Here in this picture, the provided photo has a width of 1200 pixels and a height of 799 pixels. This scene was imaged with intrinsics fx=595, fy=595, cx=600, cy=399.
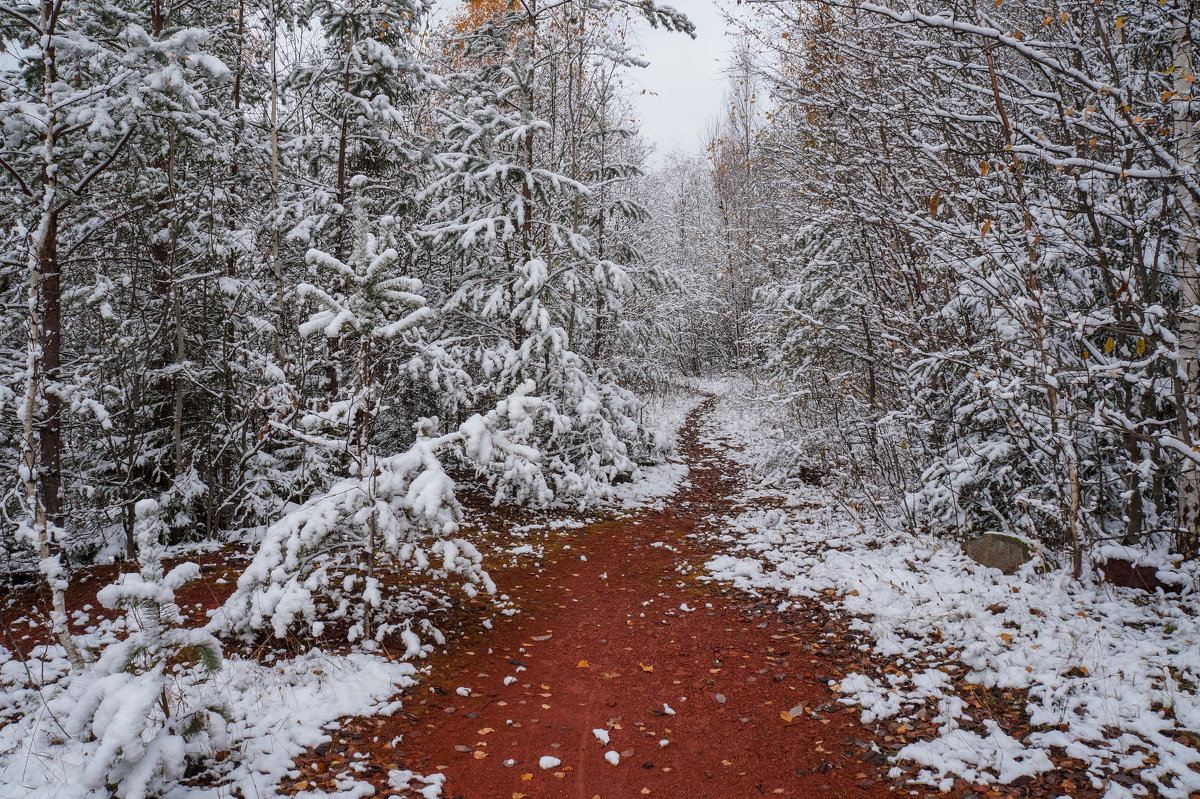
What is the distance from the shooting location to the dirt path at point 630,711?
147 inches

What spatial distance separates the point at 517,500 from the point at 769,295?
692 centimetres

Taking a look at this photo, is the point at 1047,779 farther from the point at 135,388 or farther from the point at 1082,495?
the point at 135,388

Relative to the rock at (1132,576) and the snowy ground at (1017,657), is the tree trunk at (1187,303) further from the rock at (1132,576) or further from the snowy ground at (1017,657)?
the snowy ground at (1017,657)

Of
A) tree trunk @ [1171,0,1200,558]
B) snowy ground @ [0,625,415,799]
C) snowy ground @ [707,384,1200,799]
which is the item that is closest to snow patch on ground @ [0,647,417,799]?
snowy ground @ [0,625,415,799]

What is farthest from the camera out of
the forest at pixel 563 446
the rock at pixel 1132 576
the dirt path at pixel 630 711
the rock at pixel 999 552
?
the rock at pixel 999 552

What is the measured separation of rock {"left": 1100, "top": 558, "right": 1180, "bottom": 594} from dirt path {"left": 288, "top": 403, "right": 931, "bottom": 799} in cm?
250

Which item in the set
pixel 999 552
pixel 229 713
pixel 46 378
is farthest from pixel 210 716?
pixel 999 552

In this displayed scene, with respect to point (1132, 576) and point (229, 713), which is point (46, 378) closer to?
point (229, 713)

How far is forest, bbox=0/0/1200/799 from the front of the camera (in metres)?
3.88

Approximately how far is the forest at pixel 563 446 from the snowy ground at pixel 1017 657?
0.03 m

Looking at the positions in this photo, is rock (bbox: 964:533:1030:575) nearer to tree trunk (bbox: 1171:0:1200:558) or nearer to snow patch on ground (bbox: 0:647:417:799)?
tree trunk (bbox: 1171:0:1200:558)

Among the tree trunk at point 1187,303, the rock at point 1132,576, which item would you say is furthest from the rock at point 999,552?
the tree trunk at point 1187,303

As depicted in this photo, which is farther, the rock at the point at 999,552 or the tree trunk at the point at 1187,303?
the rock at the point at 999,552

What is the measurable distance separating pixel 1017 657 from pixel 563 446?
751 centimetres
